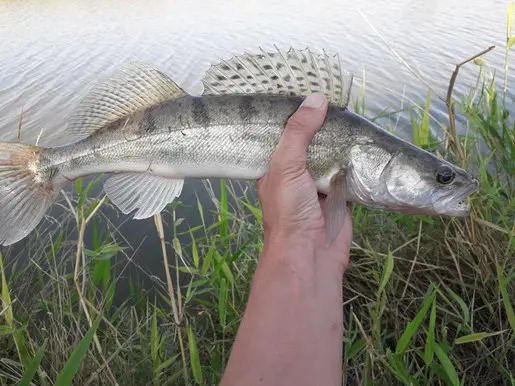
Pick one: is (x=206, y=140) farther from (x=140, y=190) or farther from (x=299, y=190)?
(x=299, y=190)

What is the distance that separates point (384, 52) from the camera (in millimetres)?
Answer: 9859

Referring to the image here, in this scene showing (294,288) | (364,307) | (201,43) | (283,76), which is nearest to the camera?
(294,288)

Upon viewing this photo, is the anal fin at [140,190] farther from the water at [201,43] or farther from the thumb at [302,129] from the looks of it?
the water at [201,43]

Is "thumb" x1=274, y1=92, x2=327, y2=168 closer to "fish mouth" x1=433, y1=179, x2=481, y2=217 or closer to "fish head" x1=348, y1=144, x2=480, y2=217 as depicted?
"fish head" x1=348, y1=144, x2=480, y2=217

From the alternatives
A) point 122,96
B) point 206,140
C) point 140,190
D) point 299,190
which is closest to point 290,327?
point 299,190

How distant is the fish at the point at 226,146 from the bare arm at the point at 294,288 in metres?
0.14

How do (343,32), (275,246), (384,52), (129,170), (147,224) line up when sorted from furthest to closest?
(343,32)
(384,52)
(147,224)
(129,170)
(275,246)

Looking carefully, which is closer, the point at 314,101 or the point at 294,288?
the point at 294,288

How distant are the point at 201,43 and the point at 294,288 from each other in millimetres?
9949

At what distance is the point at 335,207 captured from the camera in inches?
93.0

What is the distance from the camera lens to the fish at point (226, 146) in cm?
241

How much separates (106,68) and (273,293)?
8.50 m

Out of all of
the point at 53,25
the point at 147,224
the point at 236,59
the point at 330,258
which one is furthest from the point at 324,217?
the point at 53,25

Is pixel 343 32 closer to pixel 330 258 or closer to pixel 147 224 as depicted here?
pixel 147 224
